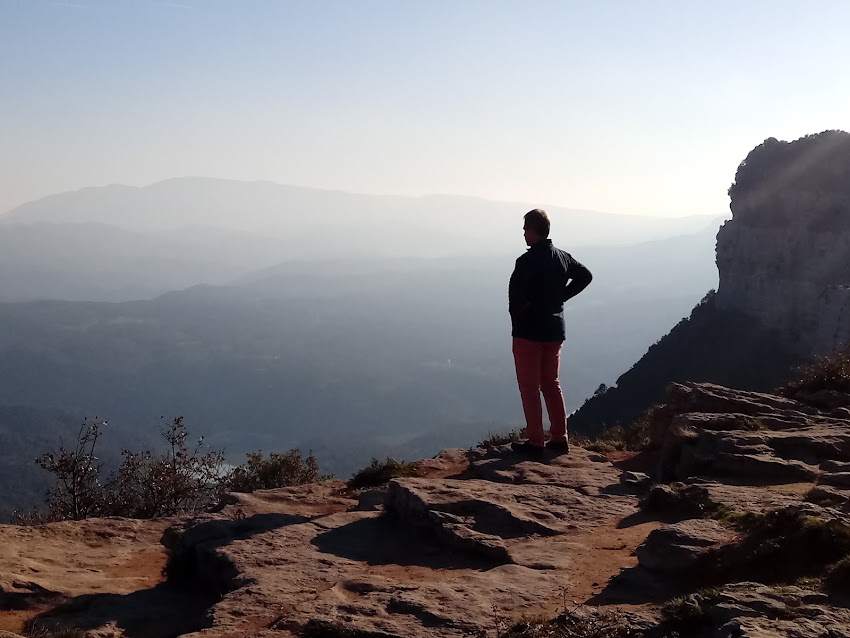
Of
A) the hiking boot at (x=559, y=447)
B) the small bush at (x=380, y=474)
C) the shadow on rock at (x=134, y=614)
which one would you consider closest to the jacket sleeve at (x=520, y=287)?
the hiking boot at (x=559, y=447)

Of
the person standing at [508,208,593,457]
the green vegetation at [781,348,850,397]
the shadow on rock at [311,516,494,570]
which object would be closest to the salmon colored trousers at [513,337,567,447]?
the person standing at [508,208,593,457]

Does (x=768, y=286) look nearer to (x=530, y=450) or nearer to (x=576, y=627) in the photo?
(x=530, y=450)

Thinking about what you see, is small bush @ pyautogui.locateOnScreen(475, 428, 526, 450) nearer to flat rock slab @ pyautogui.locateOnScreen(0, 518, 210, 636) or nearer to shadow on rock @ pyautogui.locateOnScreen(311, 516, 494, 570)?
shadow on rock @ pyautogui.locateOnScreen(311, 516, 494, 570)

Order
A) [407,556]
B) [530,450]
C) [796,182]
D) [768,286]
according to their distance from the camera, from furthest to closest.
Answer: [796,182] → [768,286] → [530,450] → [407,556]

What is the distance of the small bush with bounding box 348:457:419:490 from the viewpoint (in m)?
10.0

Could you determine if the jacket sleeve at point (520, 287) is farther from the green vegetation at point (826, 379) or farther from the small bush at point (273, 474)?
the small bush at point (273, 474)

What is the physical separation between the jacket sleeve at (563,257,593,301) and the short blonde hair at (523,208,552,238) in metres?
0.68

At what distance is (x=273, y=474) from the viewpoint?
1489 centimetres

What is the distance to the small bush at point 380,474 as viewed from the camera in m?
10.0

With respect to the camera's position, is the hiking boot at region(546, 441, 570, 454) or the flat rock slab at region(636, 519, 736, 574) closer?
the flat rock slab at region(636, 519, 736, 574)

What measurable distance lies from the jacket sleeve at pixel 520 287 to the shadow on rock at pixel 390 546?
120 inches

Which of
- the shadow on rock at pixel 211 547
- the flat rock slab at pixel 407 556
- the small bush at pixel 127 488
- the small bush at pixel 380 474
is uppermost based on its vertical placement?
the flat rock slab at pixel 407 556

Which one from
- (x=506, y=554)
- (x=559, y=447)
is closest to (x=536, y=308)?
(x=559, y=447)

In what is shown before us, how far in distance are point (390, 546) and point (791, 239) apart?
6536 centimetres
